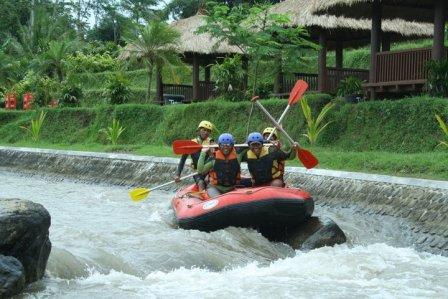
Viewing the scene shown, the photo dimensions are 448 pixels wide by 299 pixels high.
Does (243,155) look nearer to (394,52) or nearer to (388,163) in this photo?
(388,163)

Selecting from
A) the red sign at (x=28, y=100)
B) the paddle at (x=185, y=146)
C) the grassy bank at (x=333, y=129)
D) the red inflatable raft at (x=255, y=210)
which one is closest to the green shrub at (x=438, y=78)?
Result: the grassy bank at (x=333, y=129)

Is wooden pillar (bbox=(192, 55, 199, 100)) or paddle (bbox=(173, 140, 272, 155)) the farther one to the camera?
wooden pillar (bbox=(192, 55, 199, 100))

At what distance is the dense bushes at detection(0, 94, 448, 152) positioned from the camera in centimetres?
1277

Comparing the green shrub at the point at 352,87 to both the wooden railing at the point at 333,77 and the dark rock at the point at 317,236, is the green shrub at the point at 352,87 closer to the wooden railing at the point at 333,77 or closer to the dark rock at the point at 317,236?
the wooden railing at the point at 333,77

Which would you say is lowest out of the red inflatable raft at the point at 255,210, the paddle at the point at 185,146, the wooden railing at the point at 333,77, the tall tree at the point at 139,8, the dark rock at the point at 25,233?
the red inflatable raft at the point at 255,210

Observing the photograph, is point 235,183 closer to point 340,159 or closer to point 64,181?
point 340,159

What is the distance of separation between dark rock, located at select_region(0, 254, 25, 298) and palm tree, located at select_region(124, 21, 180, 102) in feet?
54.0

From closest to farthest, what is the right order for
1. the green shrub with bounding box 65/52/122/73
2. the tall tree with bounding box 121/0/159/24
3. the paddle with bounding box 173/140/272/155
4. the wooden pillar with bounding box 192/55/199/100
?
the paddle with bounding box 173/140/272/155 → the wooden pillar with bounding box 192/55/199/100 → the green shrub with bounding box 65/52/122/73 → the tall tree with bounding box 121/0/159/24

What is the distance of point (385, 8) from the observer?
16.7 m

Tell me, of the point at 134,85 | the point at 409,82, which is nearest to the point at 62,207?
the point at 409,82

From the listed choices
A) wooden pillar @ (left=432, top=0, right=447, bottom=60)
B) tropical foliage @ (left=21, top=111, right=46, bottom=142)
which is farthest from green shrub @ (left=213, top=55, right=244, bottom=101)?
tropical foliage @ (left=21, top=111, right=46, bottom=142)

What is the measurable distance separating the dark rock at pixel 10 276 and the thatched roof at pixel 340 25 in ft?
36.9

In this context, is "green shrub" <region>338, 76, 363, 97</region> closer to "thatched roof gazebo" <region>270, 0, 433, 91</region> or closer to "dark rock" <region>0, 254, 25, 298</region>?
"thatched roof gazebo" <region>270, 0, 433, 91</region>

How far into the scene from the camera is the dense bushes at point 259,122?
12766 mm
